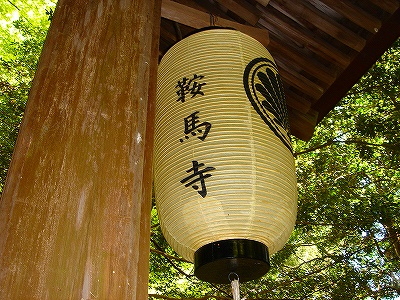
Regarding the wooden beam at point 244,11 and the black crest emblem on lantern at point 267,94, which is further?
the wooden beam at point 244,11

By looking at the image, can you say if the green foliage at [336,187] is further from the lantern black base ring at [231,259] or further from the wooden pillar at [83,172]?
the wooden pillar at [83,172]

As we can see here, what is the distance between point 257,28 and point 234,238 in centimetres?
154

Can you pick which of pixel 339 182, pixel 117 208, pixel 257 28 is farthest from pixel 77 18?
pixel 339 182

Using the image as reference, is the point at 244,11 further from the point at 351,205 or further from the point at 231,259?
the point at 351,205

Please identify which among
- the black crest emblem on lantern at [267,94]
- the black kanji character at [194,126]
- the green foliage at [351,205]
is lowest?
the black kanji character at [194,126]

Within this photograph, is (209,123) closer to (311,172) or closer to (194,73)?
(194,73)

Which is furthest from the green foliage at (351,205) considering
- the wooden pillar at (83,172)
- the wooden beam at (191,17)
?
the wooden pillar at (83,172)

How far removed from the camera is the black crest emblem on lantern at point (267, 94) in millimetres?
1851

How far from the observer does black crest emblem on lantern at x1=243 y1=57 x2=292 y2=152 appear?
1.85 meters

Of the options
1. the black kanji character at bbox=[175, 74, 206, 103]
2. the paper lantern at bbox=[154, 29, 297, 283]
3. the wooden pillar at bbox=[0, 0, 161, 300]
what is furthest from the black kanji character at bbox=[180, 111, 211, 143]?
the wooden pillar at bbox=[0, 0, 161, 300]

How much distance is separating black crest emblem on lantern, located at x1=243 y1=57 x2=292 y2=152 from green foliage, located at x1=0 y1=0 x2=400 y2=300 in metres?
2.43

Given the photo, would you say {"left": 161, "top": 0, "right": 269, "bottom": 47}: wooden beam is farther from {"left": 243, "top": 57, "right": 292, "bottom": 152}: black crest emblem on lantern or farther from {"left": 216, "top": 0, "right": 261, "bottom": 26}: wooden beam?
{"left": 243, "top": 57, "right": 292, "bottom": 152}: black crest emblem on lantern

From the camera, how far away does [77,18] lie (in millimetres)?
1580

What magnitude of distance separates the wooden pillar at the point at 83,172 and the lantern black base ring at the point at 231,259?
0.41m
